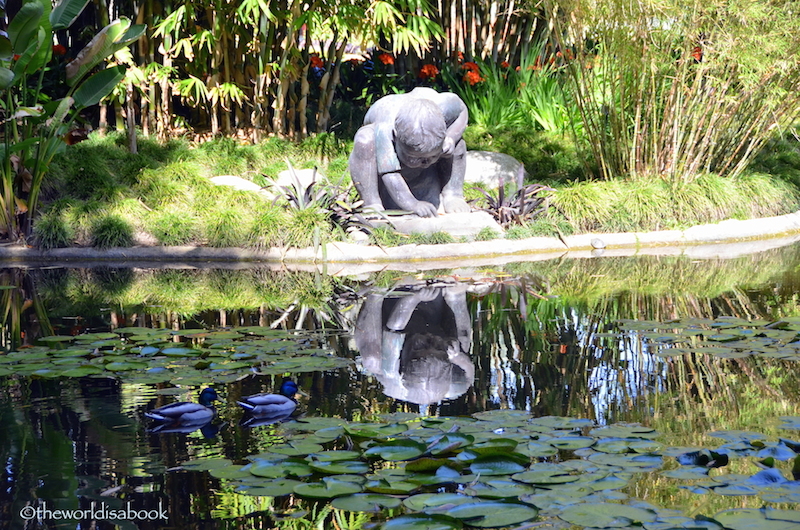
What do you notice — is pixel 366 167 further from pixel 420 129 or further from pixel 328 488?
pixel 328 488

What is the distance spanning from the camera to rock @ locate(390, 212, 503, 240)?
8141mm

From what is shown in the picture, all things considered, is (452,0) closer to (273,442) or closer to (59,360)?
(59,360)

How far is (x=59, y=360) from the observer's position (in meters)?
4.36

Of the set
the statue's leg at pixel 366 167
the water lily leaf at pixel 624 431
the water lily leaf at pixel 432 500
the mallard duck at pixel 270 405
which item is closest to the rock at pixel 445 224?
the statue's leg at pixel 366 167

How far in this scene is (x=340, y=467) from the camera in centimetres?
281

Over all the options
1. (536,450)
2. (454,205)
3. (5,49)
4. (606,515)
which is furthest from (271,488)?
(5,49)

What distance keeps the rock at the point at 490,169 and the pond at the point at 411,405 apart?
13.0 ft

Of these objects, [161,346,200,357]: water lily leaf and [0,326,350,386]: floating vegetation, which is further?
[161,346,200,357]: water lily leaf

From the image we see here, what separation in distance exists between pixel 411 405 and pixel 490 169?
7.18m

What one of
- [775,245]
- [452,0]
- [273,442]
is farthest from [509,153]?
[273,442]

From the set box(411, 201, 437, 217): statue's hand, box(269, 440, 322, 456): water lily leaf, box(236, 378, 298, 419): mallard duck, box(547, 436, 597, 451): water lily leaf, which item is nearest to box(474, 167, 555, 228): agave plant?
box(411, 201, 437, 217): statue's hand

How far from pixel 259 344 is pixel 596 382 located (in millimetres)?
1724

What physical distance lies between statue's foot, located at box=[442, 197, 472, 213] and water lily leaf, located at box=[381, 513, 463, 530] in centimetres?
614

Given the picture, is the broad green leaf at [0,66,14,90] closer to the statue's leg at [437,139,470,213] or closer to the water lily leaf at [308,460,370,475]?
the statue's leg at [437,139,470,213]
